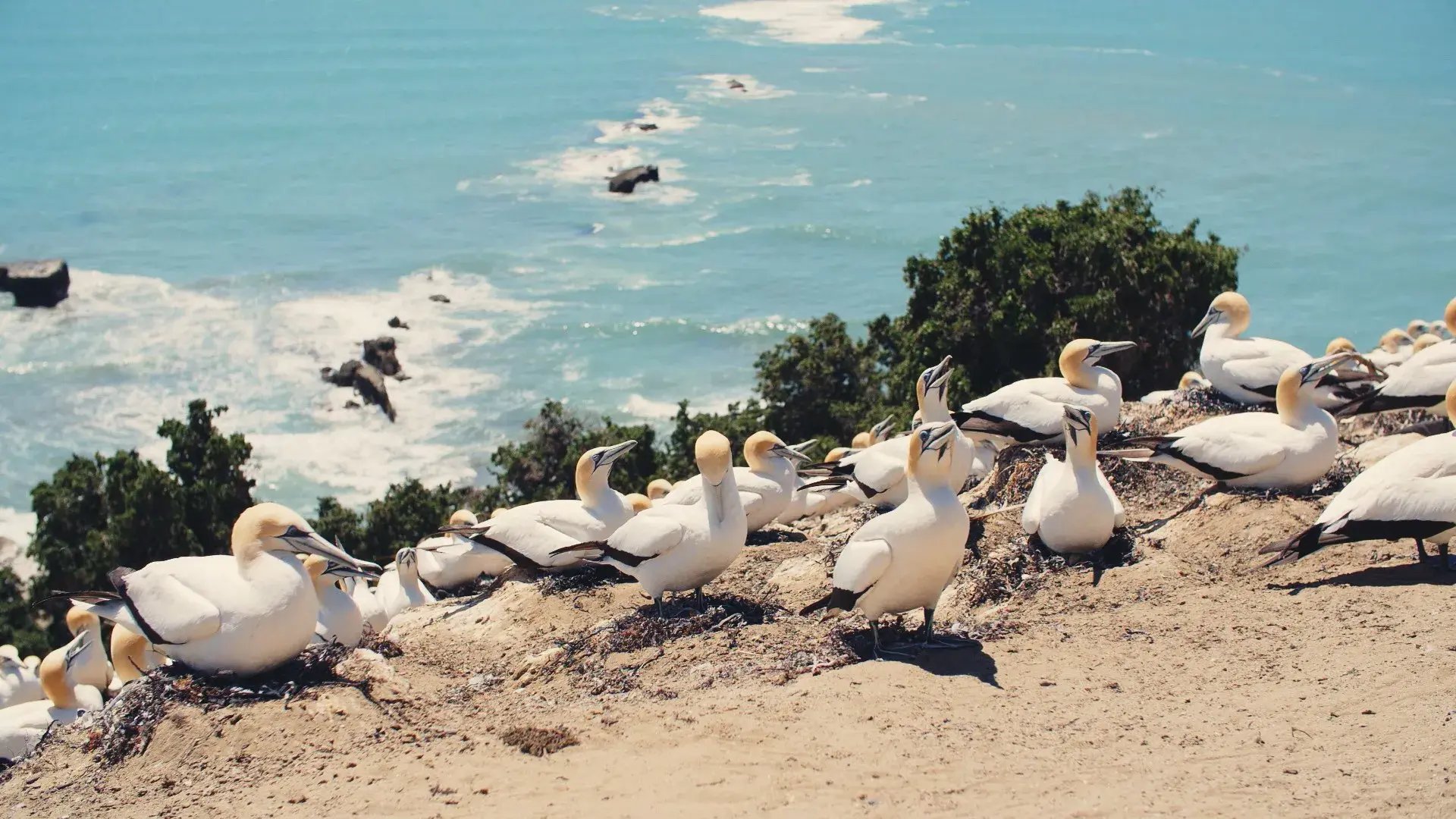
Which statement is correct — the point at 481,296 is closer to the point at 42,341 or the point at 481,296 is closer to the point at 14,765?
the point at 42,341

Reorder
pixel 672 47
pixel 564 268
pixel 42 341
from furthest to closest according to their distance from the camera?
pixel 672 47 < pixel 564 268 < pixel 42 341

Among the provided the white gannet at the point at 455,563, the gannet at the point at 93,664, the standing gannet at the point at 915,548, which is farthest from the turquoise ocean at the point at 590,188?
the standing gannet at the point at 915,548

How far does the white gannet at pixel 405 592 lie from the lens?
13.9m

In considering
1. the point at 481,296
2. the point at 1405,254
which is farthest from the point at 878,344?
the point at 1405,254

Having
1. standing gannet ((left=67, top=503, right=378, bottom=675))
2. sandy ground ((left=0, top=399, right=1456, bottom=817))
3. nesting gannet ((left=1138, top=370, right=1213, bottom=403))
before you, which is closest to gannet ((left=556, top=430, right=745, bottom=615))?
sandy ground ((left=0, top=399, right=1456, bottom=817))

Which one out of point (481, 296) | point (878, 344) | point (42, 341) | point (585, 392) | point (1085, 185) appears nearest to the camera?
point (878, 344)

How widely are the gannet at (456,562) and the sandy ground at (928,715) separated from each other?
2574mm

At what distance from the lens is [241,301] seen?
53156mm

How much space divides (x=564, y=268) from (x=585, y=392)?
1423 cm

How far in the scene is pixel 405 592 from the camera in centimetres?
1398

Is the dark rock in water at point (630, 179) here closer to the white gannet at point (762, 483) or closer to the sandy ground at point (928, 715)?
the white gannet at point (762, 483)

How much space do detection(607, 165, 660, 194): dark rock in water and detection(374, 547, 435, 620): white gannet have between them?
54538 millimetres

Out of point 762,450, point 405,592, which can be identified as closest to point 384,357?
point 405,592

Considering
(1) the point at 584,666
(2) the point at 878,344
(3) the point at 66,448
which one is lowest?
(3) the point at 66,448
